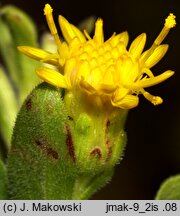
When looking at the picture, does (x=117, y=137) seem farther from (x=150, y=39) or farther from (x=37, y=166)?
(x=150, y=39)

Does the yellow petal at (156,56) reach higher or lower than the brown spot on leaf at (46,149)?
higher

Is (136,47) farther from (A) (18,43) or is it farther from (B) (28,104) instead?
(A) (18,43)

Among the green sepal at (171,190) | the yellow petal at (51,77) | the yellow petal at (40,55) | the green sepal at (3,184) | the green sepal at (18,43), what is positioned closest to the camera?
the yellow petal at (51,77)

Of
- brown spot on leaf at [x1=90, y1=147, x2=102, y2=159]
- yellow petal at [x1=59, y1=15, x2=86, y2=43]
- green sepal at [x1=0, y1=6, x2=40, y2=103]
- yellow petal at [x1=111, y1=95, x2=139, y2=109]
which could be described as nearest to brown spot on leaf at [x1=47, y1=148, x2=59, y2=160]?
brown spot on leaf at [x1=90, y1=147, x2=102, y2=159]

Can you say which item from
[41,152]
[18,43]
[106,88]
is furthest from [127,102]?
[18,43]

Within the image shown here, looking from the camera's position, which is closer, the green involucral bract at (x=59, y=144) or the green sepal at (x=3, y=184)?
the green involucral bract at (x=59, y=144)

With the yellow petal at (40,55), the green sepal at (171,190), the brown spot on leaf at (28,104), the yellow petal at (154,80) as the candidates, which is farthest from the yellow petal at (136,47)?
the green sepal at (171,190)

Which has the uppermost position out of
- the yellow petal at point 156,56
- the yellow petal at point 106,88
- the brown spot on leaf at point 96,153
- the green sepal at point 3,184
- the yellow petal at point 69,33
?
the yellow petal at point 69,33

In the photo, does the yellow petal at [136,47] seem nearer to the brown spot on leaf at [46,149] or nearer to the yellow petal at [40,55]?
the yellow petal at [40,55]
